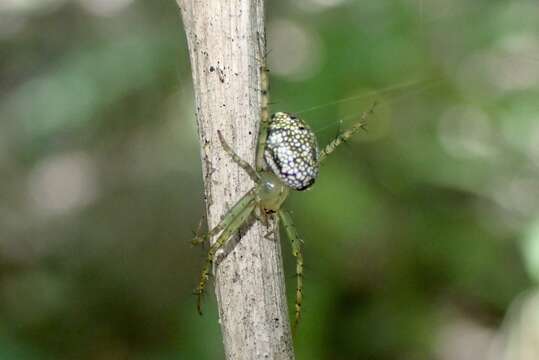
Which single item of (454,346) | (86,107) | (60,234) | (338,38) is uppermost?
(338,38)

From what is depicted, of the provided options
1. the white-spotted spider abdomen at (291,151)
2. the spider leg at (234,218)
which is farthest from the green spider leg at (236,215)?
the white-spotted spider abdomen at (291,151)

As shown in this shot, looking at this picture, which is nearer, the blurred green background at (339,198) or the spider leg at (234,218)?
the spider leg at (234,218)

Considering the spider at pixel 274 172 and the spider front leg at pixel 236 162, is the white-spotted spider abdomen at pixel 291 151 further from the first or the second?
the spider front leg at pixel 236 162

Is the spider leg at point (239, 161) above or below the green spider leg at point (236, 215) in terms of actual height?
above

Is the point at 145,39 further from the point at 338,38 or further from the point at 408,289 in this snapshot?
the point at 408,289

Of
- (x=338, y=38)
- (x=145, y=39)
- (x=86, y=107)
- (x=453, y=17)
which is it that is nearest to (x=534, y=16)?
(x=453, y=17)

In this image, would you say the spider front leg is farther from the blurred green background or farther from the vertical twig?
the blurred green background
